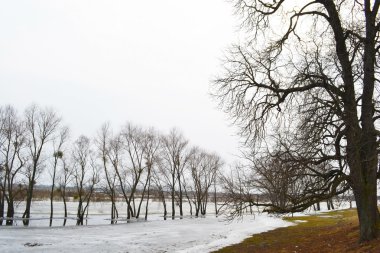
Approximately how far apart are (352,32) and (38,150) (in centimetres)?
4561

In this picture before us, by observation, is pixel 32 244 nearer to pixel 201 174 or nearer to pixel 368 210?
pixel 368 210

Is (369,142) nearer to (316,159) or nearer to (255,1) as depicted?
(316,159)

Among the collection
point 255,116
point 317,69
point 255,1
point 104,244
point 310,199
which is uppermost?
point 255,1

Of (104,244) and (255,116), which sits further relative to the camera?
(104,244)

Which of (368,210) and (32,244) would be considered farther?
(32,244)

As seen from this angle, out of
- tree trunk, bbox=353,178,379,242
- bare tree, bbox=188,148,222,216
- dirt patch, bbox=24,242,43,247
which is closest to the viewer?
tree trunk, bbox=353,178,379,242

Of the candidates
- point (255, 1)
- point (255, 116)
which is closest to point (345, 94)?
point (255, 116)

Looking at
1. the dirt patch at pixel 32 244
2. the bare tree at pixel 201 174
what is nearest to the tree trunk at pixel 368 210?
the dirt patch at pixel 32 244

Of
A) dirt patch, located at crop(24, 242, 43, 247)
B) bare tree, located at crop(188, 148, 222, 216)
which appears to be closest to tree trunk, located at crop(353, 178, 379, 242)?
dirt patch, located at crop(24, 242, 43, 247)

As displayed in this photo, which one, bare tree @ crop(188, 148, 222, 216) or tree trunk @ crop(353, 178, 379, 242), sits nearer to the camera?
tree trunk @ crop(353, 178, 379, 242)

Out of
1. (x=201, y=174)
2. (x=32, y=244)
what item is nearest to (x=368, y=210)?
(x=32, y=244)

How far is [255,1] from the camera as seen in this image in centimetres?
1538

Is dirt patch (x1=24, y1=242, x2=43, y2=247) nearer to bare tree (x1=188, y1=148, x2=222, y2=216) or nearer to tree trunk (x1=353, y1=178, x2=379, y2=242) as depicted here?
tree trunk (x1=353, y1=178, x2=379, y2=242)

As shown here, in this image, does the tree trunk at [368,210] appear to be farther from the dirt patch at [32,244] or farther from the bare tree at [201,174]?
the bare tree at [201,174]
